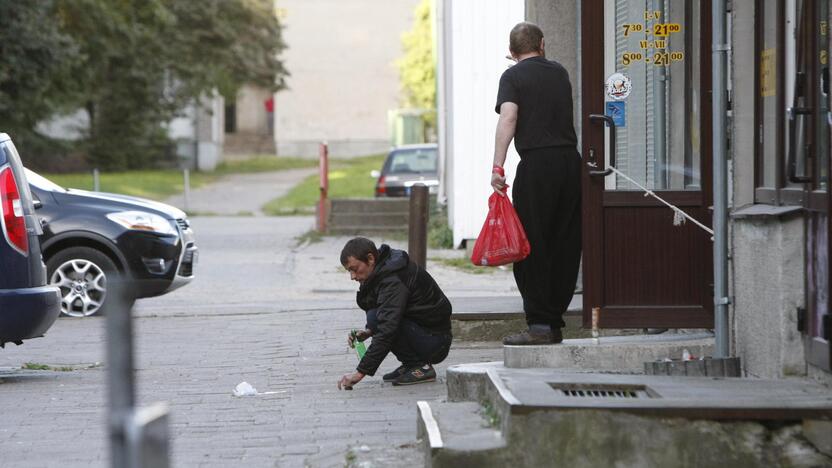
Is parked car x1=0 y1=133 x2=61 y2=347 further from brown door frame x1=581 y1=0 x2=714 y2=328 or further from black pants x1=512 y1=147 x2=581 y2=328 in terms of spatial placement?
brown door frame x1=581 y1=0 x2=714 y2=328

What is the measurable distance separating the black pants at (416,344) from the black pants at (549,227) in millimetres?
928

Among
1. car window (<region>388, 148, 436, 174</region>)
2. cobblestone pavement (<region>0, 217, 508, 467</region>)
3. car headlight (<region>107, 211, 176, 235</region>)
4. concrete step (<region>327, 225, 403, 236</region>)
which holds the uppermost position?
car window (<region>388, 148, 436, 174</region>)

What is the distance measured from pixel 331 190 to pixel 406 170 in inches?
486

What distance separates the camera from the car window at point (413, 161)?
30422 millimetres

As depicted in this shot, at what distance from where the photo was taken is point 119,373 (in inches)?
94.7

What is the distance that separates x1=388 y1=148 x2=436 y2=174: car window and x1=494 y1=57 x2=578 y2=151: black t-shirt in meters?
22.3

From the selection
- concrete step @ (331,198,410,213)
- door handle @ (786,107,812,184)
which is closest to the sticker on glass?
door handle @ (786,107,812,184)

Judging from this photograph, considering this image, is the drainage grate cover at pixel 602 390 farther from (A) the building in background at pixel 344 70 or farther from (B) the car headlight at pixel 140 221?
(A) the building in background at pixel 344 70

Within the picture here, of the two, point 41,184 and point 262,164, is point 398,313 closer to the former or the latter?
point 41,184

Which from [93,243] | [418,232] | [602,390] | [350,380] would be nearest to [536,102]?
[350,380]

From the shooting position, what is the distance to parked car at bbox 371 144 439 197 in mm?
29812

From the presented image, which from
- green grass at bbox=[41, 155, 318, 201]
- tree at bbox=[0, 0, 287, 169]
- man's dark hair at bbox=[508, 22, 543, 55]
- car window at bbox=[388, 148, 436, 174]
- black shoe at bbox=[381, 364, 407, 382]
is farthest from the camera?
tree at bbox=[0, 0, 287, 169]

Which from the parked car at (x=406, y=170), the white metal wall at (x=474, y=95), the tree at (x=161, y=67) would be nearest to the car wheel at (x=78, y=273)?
the white metal wall at (x=474, y=95)

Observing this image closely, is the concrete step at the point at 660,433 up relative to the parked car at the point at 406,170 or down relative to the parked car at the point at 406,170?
down
